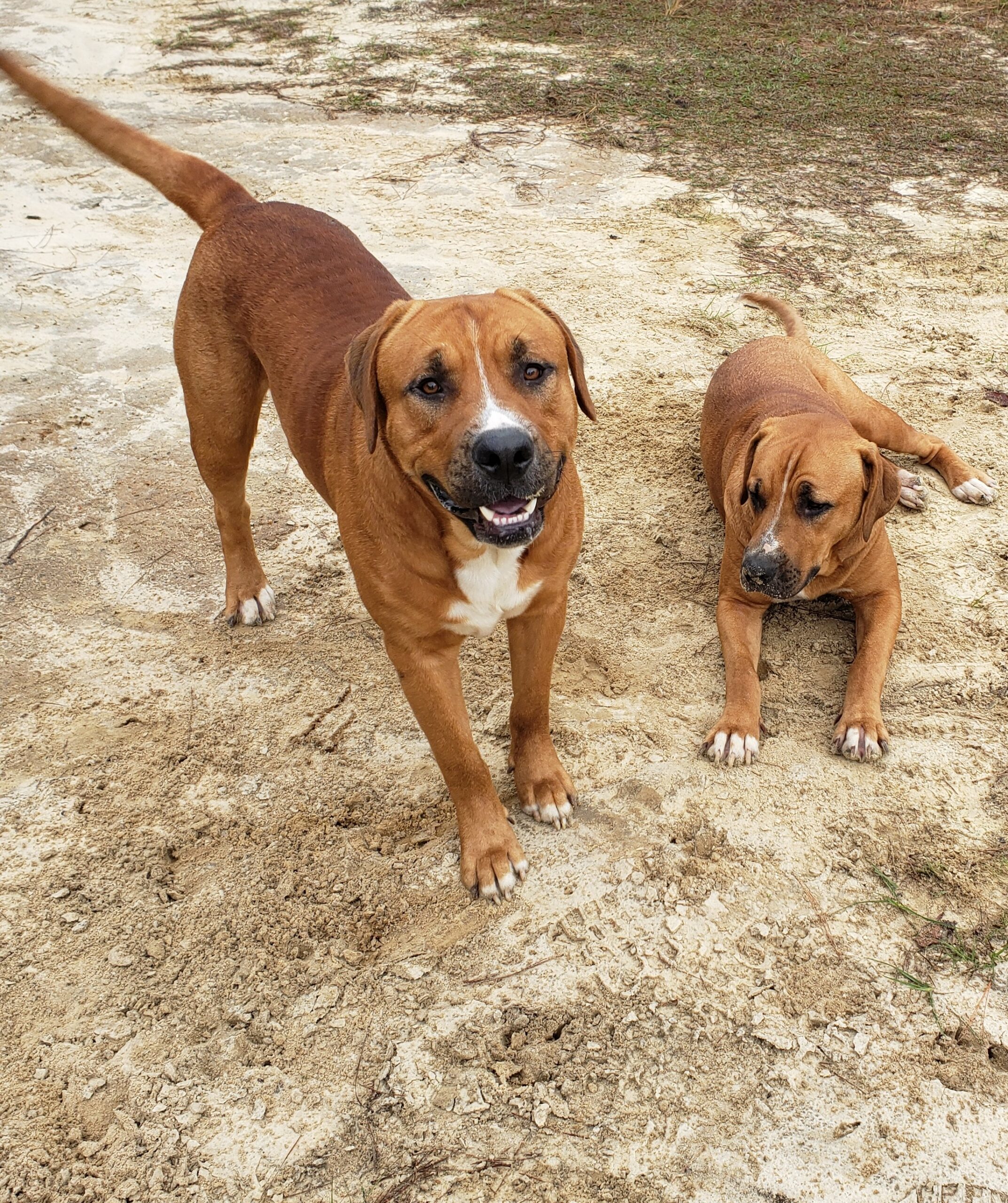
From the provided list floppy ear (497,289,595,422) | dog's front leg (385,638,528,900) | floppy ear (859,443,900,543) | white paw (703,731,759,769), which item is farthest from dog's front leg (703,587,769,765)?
floppy ear (497,289,595,422)

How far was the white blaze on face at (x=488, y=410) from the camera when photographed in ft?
8.27

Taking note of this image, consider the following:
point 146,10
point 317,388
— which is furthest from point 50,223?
point 146,10

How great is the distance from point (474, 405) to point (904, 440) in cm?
296

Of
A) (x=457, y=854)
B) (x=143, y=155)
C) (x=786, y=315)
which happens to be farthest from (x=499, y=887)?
(x=786, y=315)

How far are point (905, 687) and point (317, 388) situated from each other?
232 centimetres

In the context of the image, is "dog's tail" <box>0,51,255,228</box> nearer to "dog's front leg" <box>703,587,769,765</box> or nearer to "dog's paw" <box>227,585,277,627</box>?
"dog's paw" <box>227,585,277,627</box>

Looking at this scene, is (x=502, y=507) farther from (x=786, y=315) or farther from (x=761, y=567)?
(x=786, y=315)

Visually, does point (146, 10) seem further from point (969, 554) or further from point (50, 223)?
point (969, 554)

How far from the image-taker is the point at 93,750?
3621mm

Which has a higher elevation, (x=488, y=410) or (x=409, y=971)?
(x=488, y=410)

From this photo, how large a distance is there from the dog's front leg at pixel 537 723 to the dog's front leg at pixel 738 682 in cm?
56

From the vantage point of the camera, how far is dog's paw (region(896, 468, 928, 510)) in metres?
4.62

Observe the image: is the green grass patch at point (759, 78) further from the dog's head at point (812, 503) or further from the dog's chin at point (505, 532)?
the dog's chin at point (505, 532)

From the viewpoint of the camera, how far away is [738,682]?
145 inches
